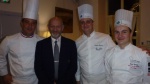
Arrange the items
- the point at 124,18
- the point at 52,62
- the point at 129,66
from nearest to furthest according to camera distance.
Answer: the point at 129,66
the point at 124,18
the point at 52,62

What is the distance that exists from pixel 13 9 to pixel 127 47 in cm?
298

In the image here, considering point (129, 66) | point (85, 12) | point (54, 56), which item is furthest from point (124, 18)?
point (54, 56)

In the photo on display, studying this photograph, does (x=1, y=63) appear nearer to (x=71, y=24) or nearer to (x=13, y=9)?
(x=13, y=9)

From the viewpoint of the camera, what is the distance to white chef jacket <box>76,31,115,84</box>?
86.7 inches

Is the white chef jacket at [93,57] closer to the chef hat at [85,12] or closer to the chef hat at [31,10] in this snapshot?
the chef hat at [85,12]

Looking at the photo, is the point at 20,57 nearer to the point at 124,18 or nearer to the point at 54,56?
the point at 54,56

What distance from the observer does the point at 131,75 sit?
5.76 feet

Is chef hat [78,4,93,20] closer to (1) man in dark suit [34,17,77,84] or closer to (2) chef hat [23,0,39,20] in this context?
(1) man in dark suit [34,17,77,84]

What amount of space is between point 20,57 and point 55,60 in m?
0.38

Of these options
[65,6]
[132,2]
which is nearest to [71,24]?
[65,6]

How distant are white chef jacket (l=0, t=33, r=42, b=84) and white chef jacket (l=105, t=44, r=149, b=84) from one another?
893 mm

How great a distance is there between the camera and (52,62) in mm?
2125

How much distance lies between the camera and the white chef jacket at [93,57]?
220cm

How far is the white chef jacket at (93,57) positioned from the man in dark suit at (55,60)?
0.11 m
